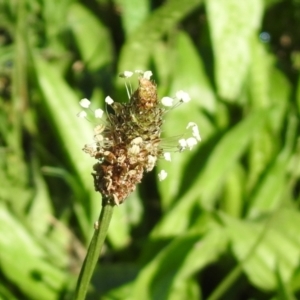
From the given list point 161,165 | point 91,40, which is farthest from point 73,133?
point 91,40

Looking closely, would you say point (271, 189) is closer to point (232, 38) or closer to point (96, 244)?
point (232, 38)

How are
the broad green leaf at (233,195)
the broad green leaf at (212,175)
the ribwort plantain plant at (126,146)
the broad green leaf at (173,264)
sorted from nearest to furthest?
the ribwort plantain plant at (126,146) → the broad green leaf at (173,264) → the broad green leaf at (212,175) → the broad green leaf at (233,195)

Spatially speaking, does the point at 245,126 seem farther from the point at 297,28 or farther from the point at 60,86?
the point at 297,28

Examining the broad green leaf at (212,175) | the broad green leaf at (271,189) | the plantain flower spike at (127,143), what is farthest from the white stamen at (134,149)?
the broad green leaf at (271,189)

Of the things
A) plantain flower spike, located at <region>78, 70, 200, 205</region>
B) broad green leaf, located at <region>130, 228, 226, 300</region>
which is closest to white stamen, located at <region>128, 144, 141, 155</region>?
plantain flower spike, located at <region>78, 70, 200, 205</region>

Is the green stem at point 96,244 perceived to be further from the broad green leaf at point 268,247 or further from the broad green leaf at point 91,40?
the broad green leaf at point 91,40

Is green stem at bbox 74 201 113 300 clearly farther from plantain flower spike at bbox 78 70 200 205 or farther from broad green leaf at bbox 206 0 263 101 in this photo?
broad green leaf at bbox 206 0 263 101

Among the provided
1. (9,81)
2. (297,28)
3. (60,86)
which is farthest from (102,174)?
(297,28)
